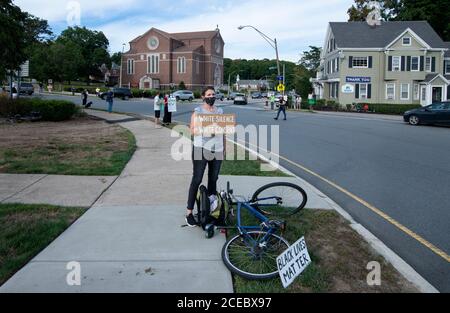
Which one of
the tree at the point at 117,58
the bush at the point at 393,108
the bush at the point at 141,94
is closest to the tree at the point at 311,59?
the bush at the point at 141,94

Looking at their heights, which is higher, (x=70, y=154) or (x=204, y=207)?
(x=70, y=154)

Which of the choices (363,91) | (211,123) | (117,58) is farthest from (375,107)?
(117,58)

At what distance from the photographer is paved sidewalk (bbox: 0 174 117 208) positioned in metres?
7.27

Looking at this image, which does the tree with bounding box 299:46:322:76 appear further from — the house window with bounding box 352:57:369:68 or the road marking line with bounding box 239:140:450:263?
the road marking line with bounding box 239:140:450:263

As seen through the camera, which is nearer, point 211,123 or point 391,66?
point 211,123

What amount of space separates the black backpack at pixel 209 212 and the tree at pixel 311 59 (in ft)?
276

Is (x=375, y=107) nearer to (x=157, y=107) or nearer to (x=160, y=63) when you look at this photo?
(x=157, y=107)

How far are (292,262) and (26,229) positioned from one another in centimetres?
345

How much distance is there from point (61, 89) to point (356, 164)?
75.4 meters

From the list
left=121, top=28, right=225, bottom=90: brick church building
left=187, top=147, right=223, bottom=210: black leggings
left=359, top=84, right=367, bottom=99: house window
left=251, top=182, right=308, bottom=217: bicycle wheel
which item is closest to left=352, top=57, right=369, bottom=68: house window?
left=359, top=84, right=367, bottom=99: house window

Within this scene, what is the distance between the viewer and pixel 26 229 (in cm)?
571

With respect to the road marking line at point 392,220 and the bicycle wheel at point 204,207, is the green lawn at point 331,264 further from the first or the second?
the road marking line at point 392,220
